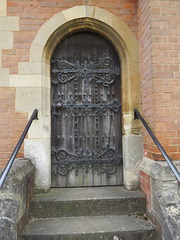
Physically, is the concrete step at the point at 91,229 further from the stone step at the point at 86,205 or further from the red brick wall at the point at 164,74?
the red brick wall at the point at 164,74

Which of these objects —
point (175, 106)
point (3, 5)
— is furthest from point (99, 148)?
point (3, 5)

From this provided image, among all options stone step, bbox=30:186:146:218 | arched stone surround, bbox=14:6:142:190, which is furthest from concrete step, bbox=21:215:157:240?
arched stone surround, bbox=14:6:142:190

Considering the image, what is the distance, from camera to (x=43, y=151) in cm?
273

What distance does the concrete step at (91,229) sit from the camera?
1996mm

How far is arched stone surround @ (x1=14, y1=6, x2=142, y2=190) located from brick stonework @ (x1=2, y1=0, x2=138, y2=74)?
3.6 inches

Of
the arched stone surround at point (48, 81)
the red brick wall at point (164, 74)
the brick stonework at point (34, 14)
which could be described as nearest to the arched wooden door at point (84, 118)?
the arched stone surround at point (48, 81)

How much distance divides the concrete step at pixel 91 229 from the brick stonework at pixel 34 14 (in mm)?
2192

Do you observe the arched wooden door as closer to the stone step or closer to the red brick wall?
the stone step

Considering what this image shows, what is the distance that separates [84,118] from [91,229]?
160 centimetres

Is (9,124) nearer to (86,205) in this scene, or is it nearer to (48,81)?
(48,81)

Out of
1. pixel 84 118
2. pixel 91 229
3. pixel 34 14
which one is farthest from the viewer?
pixel 84 118

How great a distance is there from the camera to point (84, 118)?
3002mm

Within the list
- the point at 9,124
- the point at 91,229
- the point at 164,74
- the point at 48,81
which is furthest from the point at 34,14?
the point at 91,229

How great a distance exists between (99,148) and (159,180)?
1138 millimetres
